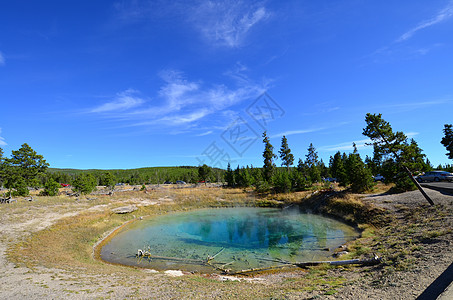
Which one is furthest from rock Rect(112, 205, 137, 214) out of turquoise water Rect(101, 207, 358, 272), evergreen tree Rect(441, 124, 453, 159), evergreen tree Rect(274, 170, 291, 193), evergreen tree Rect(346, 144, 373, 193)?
evergreen tree Rect(441, 124, 453, 159)

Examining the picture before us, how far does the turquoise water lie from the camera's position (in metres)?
16.8

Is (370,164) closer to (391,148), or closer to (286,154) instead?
(391,148)

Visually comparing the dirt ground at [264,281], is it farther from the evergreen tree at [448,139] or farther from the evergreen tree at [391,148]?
the evergreen tree at [448,139]

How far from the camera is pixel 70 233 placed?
2162 centimetres

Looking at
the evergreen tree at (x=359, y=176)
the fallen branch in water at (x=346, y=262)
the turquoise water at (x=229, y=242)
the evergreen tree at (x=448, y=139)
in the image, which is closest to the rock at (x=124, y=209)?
the turquoise water at (x=229, y=242)

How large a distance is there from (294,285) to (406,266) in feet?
16.9

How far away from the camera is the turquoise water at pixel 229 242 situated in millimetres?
16781

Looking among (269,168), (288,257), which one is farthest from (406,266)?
(269,168)

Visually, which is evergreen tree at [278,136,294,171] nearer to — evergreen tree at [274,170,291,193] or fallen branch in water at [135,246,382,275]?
evergreen tree at [274,170,291,193]

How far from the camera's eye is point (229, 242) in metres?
22.6

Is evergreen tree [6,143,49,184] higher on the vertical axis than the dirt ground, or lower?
higher

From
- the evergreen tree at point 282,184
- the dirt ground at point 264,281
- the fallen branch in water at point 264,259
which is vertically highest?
the evergreen tree at point 282,184

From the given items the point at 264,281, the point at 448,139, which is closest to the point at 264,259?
the point at 264,281

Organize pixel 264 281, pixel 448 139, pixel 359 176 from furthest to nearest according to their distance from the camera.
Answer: pixel 448 139
pixel 359 176
pixel 264 281
